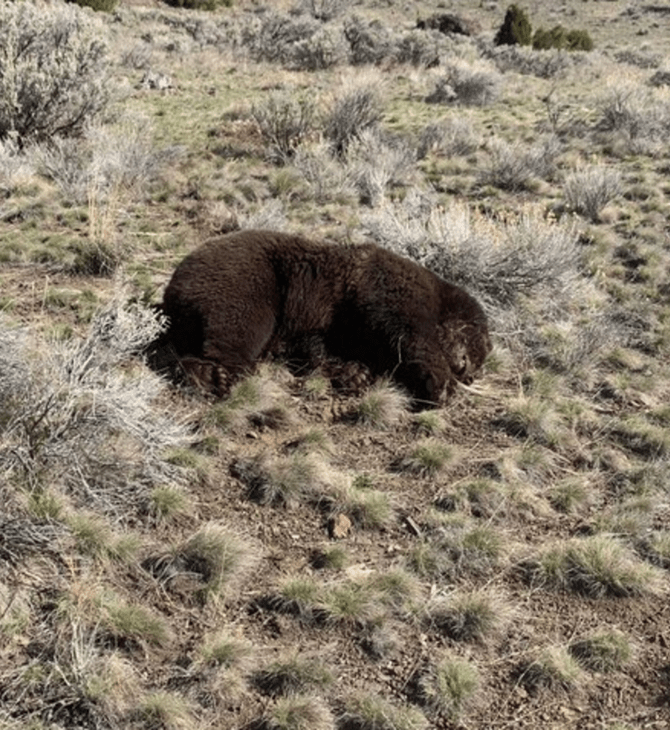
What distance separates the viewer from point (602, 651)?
3.96 m

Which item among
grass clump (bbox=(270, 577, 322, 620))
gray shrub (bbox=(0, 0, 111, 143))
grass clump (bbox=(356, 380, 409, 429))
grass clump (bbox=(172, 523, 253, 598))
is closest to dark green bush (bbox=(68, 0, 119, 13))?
gray shrub (bbox=(0, 0, 111, 143))

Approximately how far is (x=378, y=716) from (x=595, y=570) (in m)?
1.65

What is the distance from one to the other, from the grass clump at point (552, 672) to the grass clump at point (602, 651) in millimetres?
76

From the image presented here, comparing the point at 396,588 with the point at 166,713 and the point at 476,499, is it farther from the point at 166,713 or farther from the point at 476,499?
the point at 166,713

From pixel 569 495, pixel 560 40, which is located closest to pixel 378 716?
pixel 569 495

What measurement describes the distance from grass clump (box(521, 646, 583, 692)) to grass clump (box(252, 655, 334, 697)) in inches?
38.9

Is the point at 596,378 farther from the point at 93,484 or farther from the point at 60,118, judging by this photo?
the point at 60,118

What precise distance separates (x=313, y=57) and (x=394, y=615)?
19.5 metres

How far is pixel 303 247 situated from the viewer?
6.37m

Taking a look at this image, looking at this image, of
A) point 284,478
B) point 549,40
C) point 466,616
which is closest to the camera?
point 466,616

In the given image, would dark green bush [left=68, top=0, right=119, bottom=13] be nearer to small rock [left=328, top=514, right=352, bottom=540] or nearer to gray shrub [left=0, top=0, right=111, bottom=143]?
gray shrub [left=0, top=0, right=111, bottom=143]

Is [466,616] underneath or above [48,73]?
underneath

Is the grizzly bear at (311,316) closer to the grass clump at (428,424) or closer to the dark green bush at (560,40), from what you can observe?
the grass clump at (428,424)

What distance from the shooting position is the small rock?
472 cm
